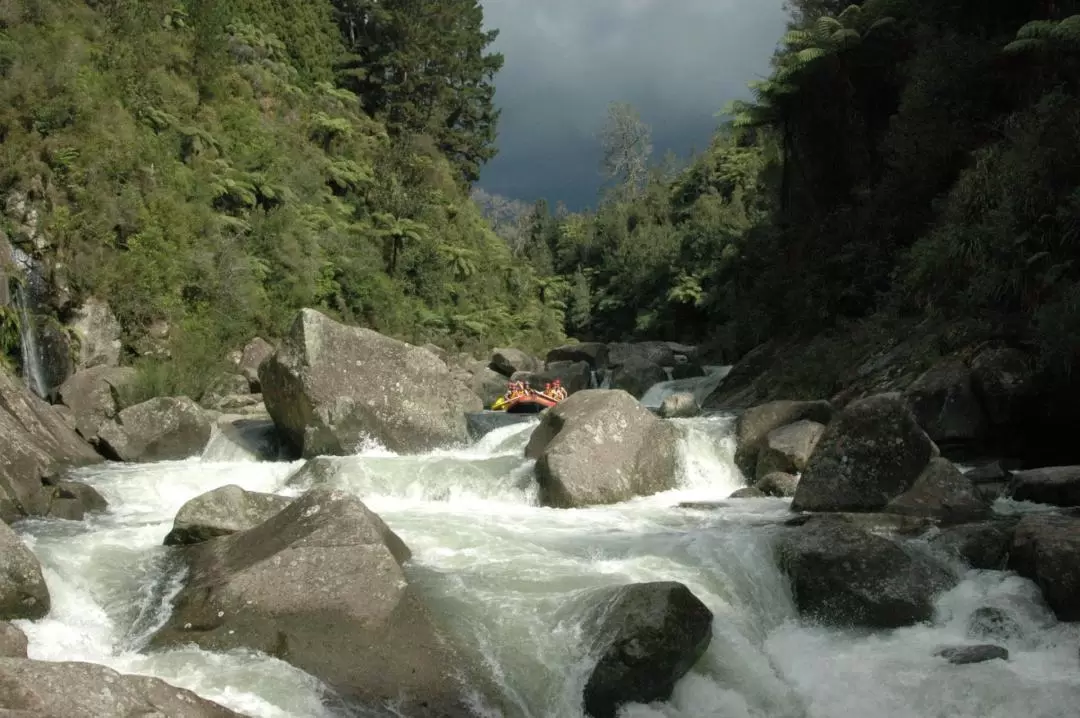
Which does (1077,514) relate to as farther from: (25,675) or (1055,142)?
(25,675)

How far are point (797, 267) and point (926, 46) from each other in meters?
5.99

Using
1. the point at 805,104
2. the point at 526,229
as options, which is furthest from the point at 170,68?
the point at 526,229

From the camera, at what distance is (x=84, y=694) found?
4.52 meters

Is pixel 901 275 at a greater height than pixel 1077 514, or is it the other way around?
pixel 901 275

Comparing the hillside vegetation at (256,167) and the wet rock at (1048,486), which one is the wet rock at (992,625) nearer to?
the wet rock at (1048,486)

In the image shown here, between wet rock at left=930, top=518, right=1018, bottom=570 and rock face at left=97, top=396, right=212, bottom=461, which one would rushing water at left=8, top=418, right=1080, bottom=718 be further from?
rock face at left=97, top=396, right=212, bottom=461

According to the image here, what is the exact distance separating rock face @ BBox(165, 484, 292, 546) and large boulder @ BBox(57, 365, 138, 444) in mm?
7330

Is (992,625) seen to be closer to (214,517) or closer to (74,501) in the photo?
(214,517)

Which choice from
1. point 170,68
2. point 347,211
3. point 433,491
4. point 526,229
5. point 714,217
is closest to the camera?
point 433,491

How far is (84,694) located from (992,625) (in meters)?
6.50

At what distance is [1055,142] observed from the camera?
13.2 m

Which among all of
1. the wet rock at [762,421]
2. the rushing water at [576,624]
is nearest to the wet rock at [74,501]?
the rushing water at [576,624]

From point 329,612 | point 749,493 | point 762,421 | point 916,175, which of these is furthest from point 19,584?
point 916,175

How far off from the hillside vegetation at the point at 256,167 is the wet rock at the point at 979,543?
558 inches
